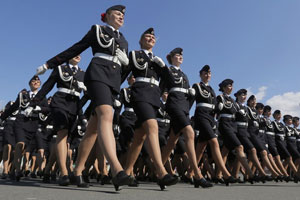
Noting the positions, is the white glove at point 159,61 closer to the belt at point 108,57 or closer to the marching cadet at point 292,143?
the belt at point 108,57

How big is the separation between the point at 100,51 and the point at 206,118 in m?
2.79

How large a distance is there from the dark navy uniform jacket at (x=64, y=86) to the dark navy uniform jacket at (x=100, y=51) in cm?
130

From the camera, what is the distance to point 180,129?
16.3 feet

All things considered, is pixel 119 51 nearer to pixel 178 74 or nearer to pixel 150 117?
pixel 150 117

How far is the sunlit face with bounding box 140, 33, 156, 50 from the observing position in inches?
186

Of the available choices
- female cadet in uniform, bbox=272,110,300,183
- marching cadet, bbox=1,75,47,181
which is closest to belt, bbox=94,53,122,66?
marching cadet, bbox=1,75,47,181

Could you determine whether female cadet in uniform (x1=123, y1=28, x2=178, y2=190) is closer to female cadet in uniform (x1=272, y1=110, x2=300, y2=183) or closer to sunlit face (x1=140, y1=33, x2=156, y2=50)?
sunlit face (x1=140, y1=33, x2=156, y2=50)

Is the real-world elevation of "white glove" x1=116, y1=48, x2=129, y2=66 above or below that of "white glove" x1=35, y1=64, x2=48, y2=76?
above

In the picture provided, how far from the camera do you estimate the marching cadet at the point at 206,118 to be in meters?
5.65

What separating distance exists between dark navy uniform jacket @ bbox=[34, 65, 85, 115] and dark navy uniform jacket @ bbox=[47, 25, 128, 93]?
1.30 metres

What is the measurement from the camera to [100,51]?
3760 millimetres

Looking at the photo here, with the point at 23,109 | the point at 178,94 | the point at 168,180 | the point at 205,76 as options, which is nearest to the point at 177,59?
the point at 178,94

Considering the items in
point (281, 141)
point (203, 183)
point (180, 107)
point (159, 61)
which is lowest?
point (203, 183)

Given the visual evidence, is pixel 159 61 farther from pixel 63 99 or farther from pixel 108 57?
pixel 63 99
